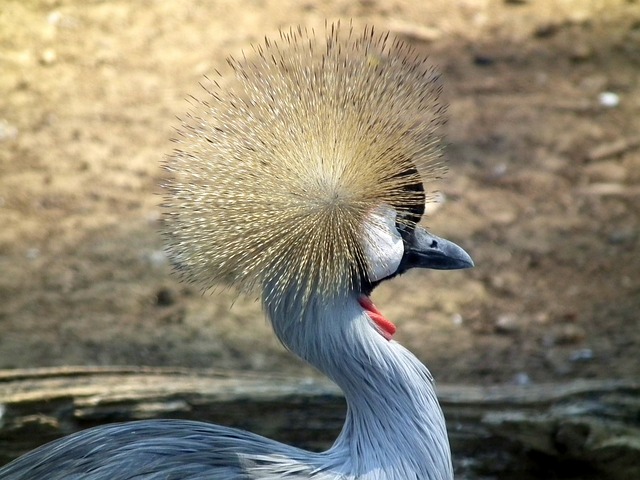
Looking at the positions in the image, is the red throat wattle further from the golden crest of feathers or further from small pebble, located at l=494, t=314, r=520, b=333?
small pebble, located at l=494, t=314, r=520, b=333

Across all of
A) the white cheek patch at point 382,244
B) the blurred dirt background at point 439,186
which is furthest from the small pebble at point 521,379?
the white cheek patch at point 382,244

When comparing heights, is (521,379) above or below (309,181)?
below

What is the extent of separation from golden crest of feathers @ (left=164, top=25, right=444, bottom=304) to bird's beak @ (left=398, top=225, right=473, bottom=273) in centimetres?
7

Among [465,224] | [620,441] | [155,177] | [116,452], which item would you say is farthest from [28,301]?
[620,441]

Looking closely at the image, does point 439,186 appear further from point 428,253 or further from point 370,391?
point 370,391

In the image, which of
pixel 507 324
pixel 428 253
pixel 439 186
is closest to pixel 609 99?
pixel 439 186

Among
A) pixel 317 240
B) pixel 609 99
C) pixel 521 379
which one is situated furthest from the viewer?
pixel 609 99

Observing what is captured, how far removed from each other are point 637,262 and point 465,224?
54 cm

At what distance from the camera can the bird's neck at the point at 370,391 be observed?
1.65m

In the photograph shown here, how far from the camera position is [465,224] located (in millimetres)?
3119

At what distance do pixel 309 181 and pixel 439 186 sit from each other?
158 cm

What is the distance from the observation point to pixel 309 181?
161 centimetres

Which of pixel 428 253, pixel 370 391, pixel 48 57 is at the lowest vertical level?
pixel 370 391

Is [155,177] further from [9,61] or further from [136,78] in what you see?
[9,61]
